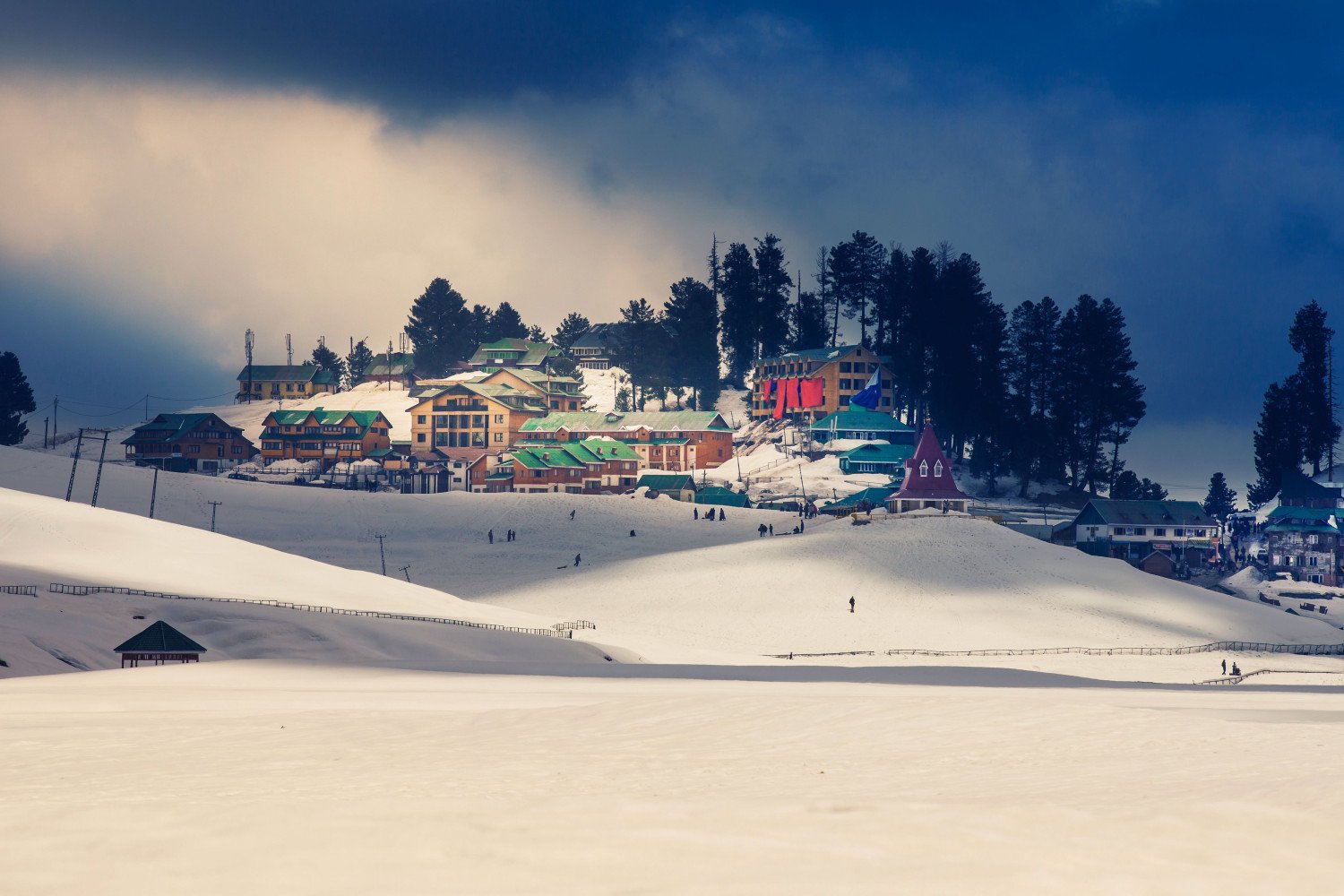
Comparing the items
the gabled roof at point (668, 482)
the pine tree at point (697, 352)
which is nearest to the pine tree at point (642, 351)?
the pine tree at point (697, 352)

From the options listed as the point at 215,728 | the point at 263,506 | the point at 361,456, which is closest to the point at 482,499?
the point at 263,506

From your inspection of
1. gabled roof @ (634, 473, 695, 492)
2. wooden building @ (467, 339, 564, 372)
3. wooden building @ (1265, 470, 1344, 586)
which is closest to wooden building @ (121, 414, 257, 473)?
wooden building @ (467, 339, 564, 372)

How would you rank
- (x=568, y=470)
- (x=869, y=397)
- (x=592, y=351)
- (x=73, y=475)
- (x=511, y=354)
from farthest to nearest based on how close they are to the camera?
(x=592, y=351), (x=511, y=354), (x=869, y=397), (x=568, y=470), (x=73, y=475)

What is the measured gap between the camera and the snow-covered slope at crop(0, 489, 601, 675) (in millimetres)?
37188

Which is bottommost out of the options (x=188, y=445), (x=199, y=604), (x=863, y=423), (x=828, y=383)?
(x=199, y=604)

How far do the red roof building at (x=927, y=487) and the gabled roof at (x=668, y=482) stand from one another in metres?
24.7

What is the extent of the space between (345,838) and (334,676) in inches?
853

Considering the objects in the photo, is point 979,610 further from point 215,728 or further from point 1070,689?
point 215,728

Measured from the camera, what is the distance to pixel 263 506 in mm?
101250

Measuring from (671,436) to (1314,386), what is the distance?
57526 mm

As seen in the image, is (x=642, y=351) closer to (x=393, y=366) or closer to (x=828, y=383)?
(x=828, y=383)

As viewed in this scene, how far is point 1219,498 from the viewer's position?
120 meters

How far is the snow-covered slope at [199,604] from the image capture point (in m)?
37.2

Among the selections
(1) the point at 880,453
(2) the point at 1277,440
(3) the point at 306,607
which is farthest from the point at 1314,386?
(3) the point at 306,607
